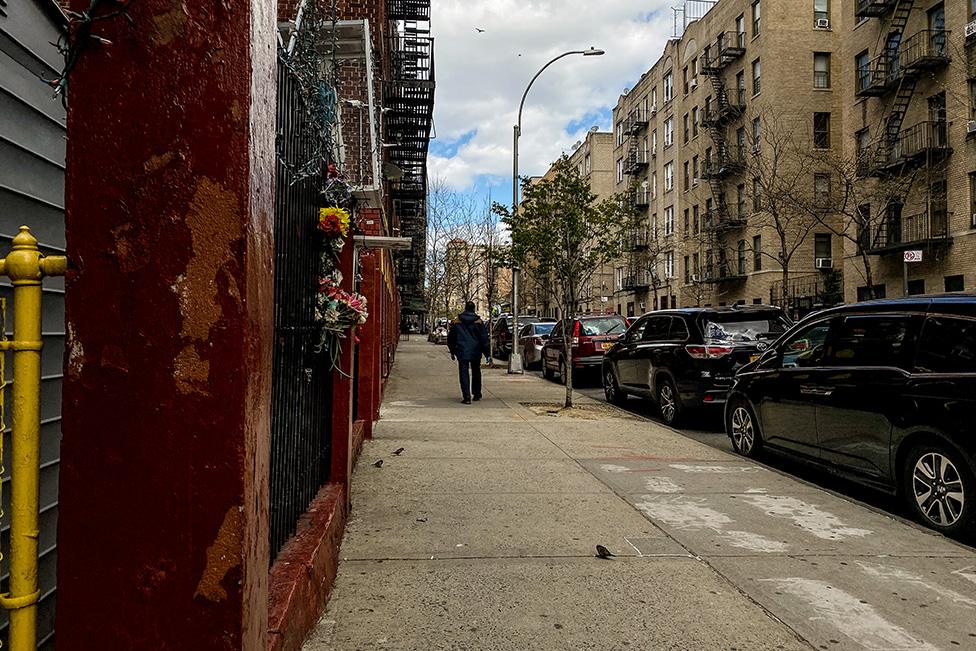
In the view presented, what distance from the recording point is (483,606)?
374cm

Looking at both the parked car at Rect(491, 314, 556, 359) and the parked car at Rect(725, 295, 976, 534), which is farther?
the parked car at Rect(491, 314, 556, 359)

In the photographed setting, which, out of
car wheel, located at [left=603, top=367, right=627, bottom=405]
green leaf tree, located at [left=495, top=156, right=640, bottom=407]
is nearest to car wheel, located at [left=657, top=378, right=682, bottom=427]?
green leaf tree, located at [left=495, top=156, right=640, bottom=407]

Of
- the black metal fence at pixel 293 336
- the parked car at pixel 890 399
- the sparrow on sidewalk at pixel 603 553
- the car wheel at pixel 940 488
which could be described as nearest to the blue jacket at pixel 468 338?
the parked car at pixel 890 399

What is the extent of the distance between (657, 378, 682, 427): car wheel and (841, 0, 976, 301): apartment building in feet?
49.5

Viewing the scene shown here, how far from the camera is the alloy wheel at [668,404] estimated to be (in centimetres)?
1091

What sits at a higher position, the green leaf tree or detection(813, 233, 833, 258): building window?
detection(813, 233, 833, 258): building window

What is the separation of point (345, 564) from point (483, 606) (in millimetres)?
1042

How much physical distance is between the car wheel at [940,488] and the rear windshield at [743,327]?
15.3 ft

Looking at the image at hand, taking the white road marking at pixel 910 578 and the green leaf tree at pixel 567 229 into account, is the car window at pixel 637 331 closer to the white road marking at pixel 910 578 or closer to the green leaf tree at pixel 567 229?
the green leaf tree at pixel 567 229

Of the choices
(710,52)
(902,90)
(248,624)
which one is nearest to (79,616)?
(248,624)

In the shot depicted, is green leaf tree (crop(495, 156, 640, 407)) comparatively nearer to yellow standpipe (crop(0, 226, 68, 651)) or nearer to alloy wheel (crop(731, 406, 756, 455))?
alloy wheel (crop(731, 406, 756, 455))

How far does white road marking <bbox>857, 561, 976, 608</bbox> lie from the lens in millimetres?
4004

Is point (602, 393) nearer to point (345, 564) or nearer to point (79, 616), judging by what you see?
point (345, 564)

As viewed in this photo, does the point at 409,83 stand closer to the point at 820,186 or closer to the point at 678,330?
the point at 678,330
